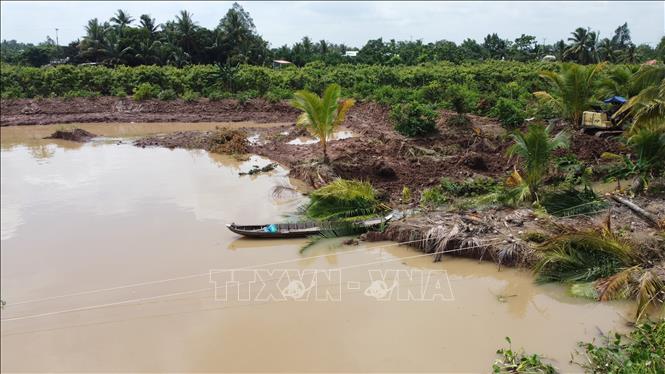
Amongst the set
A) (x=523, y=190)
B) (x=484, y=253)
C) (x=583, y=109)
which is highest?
(x=583, y=109)

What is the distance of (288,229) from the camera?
26.7 ft

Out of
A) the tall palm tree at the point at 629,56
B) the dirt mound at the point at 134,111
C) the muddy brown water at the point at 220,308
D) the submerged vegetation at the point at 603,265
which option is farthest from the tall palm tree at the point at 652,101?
the tall palm tree at the point at 629,56

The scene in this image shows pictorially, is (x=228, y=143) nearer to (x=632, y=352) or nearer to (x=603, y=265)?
(x=603, y=265)

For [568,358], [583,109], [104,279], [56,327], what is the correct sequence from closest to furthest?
[568,358] < [56,327] < [104,279] < [583,109]

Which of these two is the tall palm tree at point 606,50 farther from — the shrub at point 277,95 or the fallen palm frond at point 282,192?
the fallen palm frond at point 282,192

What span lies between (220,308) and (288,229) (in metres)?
2.24

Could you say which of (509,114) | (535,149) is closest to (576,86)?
(509,114)

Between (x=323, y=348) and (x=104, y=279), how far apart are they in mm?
3548

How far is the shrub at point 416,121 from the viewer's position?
14.6 meters

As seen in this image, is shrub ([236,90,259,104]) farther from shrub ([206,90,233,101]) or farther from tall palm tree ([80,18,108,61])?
tall palm tree ([80,18,108,61])

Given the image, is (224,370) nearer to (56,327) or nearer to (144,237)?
(56,327)

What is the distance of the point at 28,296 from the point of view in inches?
252

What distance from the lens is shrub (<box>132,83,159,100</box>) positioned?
23.7 metres

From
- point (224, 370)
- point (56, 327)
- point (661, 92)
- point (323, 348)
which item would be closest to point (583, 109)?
point (661, 92)
